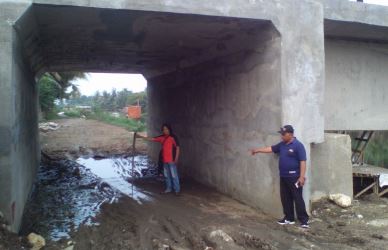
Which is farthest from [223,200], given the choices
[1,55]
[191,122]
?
[1,55]

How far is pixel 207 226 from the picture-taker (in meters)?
7.17

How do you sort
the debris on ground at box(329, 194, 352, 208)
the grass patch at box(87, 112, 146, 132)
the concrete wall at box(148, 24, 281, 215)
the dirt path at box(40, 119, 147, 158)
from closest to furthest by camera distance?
1. the concrete wall at box(148, 24, 281, 215)
2. the debris on ground at box(329, 194, 352, 208)
3. the dirt path at box(40, 119, 147, 158)
4. the grass patch at box(87, 112, 146, 132)

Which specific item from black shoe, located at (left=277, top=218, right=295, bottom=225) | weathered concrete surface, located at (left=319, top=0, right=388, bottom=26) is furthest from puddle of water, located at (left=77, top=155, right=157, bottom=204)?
weathered concrete surface, located at (left=319, top=0, right=388, bottom=26)

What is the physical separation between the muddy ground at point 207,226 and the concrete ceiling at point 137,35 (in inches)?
135

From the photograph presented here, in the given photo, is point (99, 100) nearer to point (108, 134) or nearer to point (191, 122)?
point (108, 134)

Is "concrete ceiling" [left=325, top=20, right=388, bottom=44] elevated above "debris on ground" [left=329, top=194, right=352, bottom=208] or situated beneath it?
elevated above

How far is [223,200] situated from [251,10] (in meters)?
4.21

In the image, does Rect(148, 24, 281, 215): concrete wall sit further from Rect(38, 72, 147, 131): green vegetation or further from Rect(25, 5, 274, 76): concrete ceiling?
Rect(38, 72, 147, 131): green vegetation

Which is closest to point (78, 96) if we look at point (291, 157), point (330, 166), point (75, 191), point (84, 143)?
point (84, 143)

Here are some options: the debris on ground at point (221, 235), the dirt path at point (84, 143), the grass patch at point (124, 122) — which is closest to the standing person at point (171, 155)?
the debris on ground at point (221, 235)

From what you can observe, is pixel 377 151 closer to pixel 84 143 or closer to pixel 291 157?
pixel 291 157

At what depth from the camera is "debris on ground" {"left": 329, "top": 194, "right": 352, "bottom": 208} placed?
8.08m

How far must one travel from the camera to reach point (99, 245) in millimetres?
6305

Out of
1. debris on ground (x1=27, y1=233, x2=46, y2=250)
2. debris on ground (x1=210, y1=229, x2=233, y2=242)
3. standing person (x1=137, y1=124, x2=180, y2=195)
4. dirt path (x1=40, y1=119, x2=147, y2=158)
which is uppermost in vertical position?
standing person (x1=137, y1=124, x2=180, y2=195)
